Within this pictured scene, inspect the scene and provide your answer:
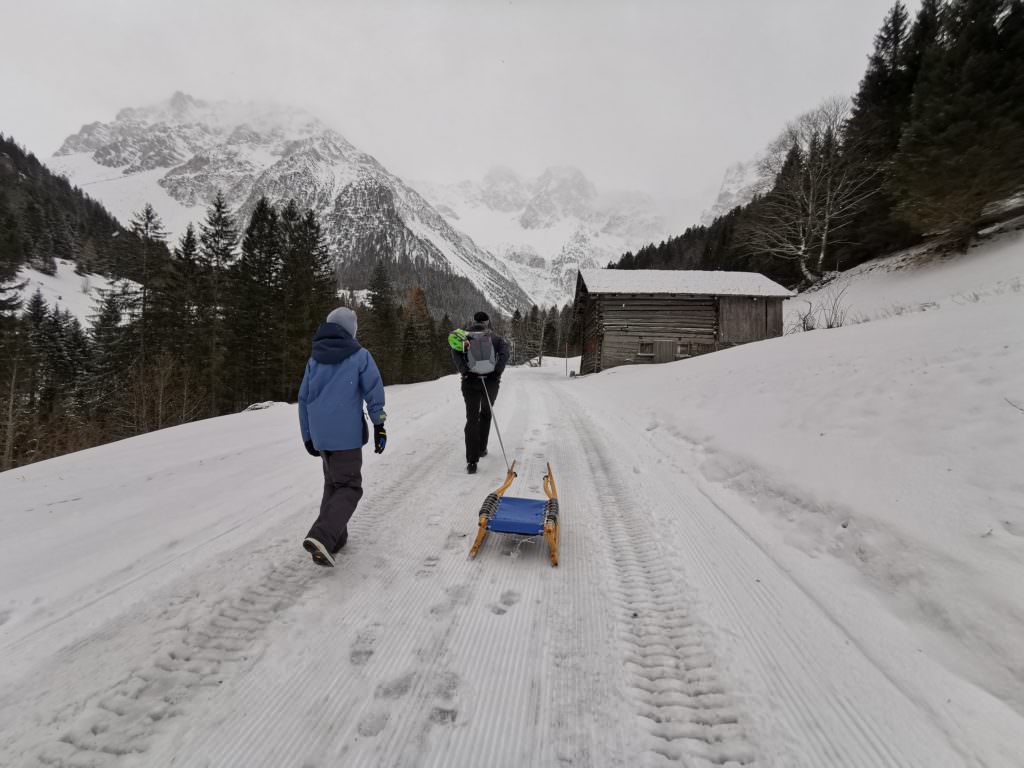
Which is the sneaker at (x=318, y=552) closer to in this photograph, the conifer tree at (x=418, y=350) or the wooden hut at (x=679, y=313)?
the wooden hut at (x=679, y=313)

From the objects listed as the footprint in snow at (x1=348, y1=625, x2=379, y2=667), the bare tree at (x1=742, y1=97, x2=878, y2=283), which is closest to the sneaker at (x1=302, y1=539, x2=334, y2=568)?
the footprint in snow at (x1=348, y1=625, x2=379, y2=667)

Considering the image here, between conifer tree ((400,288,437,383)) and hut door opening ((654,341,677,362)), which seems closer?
hut door opening ((654,341,677,362))

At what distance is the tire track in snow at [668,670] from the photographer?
1.58 m

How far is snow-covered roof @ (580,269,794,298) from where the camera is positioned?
68.5 ft

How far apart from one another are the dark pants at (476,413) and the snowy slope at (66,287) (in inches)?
2803

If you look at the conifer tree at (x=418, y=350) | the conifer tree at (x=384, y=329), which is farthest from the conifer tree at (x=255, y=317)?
the conifer tree at (x=418, y=350)

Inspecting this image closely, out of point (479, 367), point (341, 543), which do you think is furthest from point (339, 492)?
point (479, 367)

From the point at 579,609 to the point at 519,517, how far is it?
879mm

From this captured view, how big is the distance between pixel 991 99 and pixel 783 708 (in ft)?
86.2

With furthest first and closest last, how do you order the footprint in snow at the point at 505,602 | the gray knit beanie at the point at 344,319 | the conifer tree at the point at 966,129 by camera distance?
the conifer tree at the point at 966,129 → the gray knit beanie at the point at 344,319 → the footprint in snow at the point at 505,602

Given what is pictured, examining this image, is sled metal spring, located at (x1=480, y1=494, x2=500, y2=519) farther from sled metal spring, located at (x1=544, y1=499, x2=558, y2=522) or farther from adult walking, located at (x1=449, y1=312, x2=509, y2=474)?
adult walking, located at (x1=449, y1=312, x2=509, y2=474)

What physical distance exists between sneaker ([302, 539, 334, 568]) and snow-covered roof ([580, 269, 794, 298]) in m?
20.6

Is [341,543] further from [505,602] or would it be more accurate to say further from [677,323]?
[677,323]

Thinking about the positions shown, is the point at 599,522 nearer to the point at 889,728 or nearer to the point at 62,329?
the point at 889,728
